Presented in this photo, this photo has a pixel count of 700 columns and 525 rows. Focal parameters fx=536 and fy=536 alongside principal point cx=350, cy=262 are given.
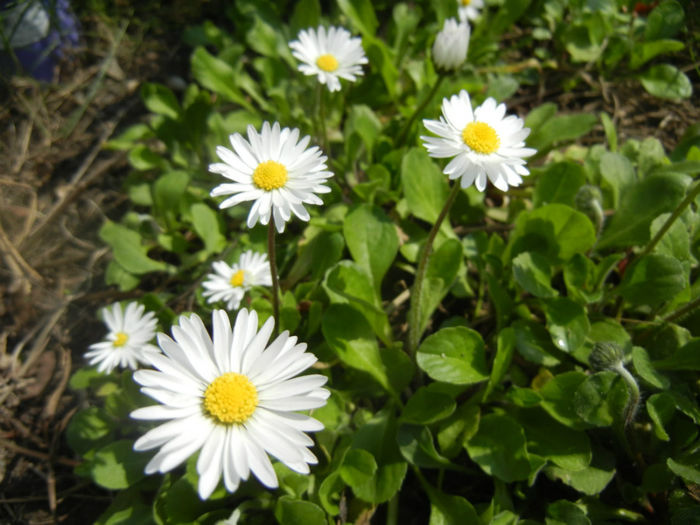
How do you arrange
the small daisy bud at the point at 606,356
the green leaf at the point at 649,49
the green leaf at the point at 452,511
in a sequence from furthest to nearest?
the green leaf at the point at 649,49 < the green leaf at the point at 452,511 < the small daisy bud at the point at 606,356

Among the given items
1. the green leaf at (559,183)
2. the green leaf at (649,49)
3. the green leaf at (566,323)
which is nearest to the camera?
the green leaf at (566,323)

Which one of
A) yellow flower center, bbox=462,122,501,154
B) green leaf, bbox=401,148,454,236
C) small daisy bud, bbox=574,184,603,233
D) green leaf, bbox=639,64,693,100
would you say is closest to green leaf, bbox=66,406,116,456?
green leaf, bbox=401,148,454,236

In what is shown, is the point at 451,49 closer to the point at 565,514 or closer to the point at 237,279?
the point at 237,279

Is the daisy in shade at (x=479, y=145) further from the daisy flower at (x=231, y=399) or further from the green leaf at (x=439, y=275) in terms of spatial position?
the daisy flower at (x=231, y=399)

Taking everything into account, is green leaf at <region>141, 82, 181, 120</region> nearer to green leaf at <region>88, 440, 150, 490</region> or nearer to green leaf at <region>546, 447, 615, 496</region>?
green leaf at <region>88, 440, 150, 490</region>

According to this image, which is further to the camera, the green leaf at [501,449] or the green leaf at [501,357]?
the green leaf at [501,357]

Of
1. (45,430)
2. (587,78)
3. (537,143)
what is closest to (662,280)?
(537,143)

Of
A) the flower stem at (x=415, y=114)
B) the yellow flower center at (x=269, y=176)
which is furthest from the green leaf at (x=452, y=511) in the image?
the flower stem at (x=415, y=114)

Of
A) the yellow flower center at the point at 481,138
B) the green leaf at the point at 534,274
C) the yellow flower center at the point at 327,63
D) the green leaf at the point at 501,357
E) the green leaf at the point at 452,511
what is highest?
the yellow flower center at the point at 481,138
